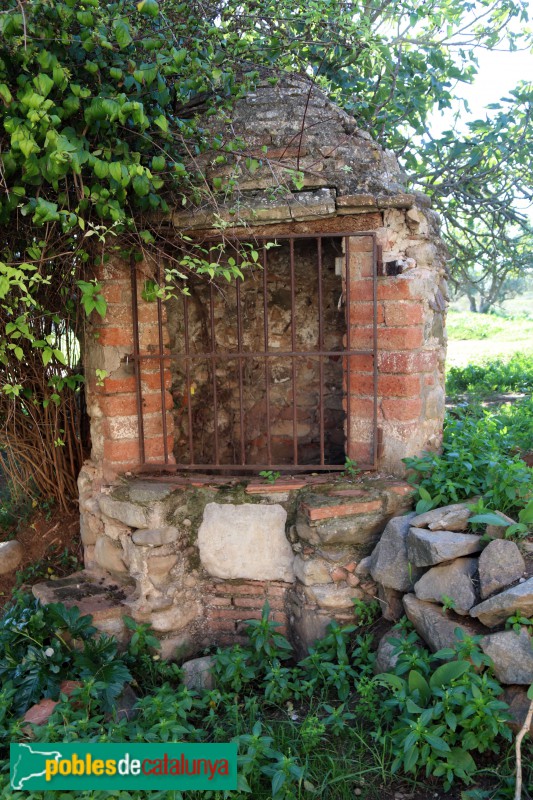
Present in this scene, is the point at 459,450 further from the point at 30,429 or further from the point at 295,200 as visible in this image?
the point at 30,429

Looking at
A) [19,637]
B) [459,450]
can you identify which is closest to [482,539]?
[459,450]

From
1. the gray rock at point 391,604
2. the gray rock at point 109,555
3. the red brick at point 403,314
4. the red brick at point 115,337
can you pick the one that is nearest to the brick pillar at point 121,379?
the red brick at point 115,337

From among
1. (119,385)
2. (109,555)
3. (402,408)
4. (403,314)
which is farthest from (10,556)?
(403,314)

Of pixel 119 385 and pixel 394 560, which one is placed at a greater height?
pixel 119 385

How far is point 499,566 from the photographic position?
8.53 feet

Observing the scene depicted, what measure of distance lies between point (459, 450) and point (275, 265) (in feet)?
5.75

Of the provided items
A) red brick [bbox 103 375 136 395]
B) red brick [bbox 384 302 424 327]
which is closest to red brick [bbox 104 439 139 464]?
red brick [bbox 103 375 136 395]

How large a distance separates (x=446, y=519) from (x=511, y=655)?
0.67 metres

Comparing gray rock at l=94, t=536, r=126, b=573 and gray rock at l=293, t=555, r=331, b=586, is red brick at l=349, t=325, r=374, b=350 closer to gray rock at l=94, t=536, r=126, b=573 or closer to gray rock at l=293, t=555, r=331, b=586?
gray rock at l=293, t=555, r=331, b=586

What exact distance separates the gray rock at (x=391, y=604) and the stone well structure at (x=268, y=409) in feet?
0.40

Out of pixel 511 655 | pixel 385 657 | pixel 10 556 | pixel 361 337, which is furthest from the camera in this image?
pixel 10 556

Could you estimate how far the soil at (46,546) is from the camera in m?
3.83

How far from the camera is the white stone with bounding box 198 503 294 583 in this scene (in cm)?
334

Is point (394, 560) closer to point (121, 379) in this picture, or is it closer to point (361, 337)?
point (361, 337)
